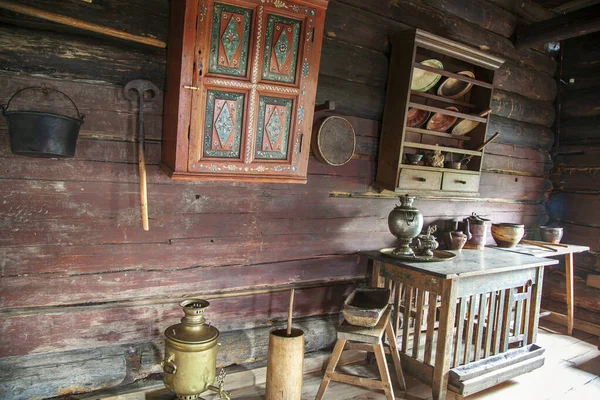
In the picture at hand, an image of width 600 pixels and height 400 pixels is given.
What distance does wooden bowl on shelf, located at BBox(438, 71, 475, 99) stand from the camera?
356 centimetres

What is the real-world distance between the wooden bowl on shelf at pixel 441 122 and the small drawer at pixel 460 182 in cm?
40

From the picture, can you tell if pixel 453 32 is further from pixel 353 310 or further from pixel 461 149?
pixel 353 310

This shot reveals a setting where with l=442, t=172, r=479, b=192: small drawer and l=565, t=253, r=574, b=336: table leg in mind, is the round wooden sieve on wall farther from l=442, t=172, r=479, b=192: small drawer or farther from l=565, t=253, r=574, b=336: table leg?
l=565, t=253, r=574, b=336: table leg

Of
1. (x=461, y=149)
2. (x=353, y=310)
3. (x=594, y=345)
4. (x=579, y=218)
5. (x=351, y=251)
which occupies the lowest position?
(x=594, y=345)

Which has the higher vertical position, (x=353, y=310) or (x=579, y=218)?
(x=579, y=218)

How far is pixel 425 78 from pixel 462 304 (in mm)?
1704

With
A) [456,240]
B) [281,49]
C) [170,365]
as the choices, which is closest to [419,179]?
[456,240]

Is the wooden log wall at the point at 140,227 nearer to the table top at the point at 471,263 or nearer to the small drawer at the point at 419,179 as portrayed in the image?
the small drawer at the point at 419,179

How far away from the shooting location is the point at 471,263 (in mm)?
3020

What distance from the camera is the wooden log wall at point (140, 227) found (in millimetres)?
2189

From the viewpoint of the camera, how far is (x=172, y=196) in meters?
2.54

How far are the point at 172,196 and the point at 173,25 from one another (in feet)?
3.05

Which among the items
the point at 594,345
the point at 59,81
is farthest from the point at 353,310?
the point at 594,345

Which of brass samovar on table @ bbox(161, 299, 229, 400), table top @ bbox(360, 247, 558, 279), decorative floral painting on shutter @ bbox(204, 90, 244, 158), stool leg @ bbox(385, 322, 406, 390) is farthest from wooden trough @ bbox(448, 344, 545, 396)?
decorative floral painting on shutter @ bbox(204, 90, 244, 158)
